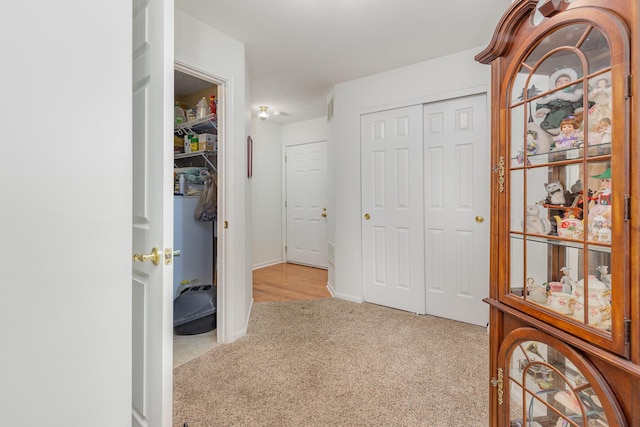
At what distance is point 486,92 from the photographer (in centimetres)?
246

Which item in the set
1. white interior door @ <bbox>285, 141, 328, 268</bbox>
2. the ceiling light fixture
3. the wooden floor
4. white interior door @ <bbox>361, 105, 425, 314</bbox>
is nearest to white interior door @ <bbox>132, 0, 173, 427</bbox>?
the wooden floor

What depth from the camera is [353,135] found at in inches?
125

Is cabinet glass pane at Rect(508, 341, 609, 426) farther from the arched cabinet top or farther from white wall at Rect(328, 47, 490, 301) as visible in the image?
white wall at Rect(328, 47, 490, 301)

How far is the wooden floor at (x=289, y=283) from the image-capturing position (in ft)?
11.0

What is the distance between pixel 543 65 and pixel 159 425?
70.8 inches

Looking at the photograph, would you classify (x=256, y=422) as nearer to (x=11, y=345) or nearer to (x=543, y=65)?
(x=11, y=345)

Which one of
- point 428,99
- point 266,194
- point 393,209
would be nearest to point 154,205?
point 393,209

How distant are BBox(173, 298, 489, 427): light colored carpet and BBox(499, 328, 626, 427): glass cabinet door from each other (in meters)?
0.55

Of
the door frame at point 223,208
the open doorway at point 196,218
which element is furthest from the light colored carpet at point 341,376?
the open doorway at point 196,218

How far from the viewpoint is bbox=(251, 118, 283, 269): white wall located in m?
4.59

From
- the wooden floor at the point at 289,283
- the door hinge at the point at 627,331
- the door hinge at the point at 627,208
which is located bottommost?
the wooden floor at the point at 289,283

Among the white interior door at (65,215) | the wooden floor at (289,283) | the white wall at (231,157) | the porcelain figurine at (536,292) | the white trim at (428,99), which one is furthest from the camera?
the wooden floor at (289,283)

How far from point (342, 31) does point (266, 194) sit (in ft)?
9.94

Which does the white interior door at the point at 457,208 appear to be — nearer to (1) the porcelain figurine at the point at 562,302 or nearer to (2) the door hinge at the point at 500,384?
(2) the door hinge at the point at 500,384
